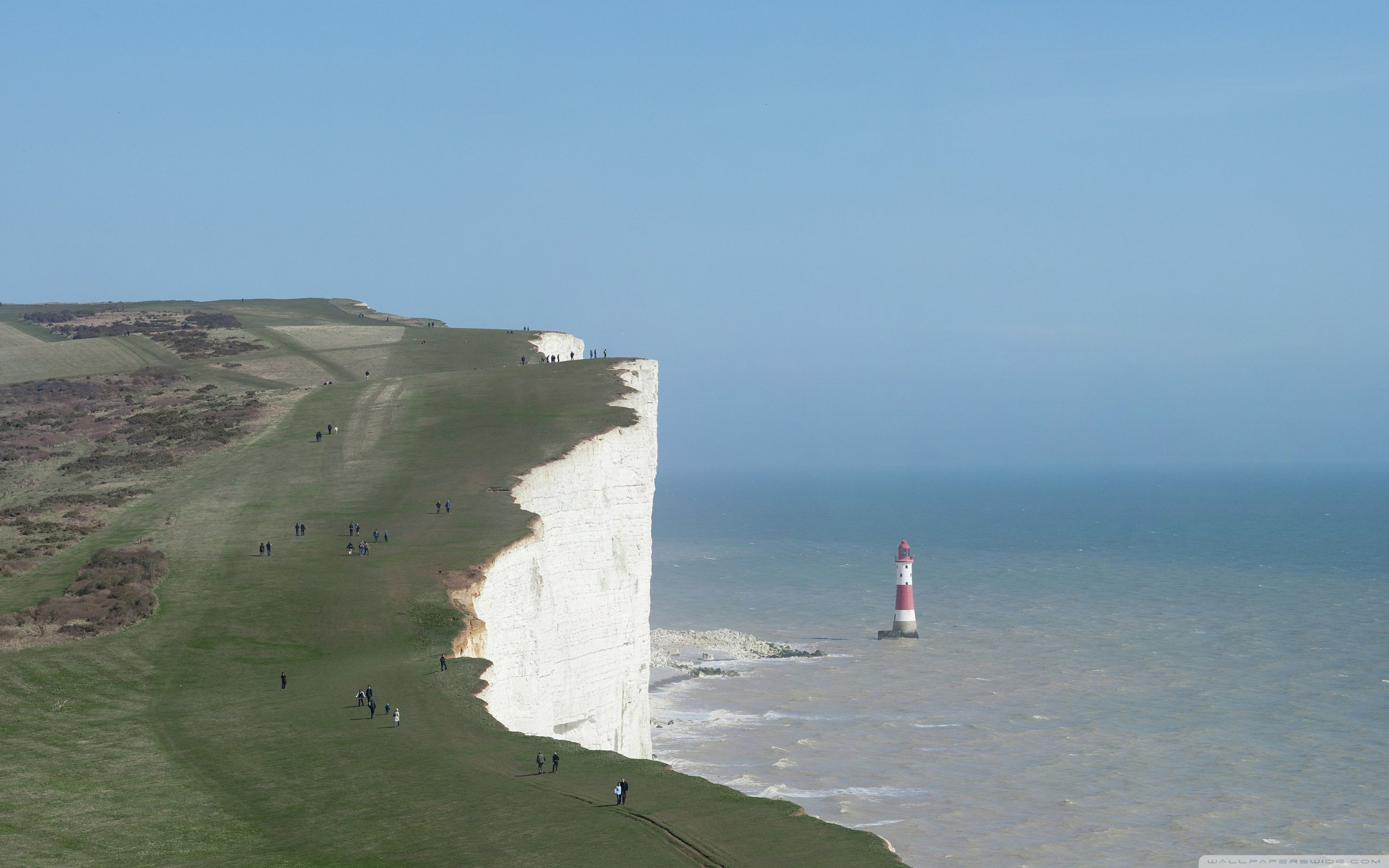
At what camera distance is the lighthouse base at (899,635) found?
9406 centimetres

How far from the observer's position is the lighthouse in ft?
309

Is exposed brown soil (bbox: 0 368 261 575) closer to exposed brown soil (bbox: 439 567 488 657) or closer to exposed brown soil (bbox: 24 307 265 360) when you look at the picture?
exposed brown soil (bbox: 24 307 265 360)

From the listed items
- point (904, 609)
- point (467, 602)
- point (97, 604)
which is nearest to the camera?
point (467, 602)

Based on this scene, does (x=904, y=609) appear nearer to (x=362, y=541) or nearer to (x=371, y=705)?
(x=362, y=541)

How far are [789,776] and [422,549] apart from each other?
65.0 ft

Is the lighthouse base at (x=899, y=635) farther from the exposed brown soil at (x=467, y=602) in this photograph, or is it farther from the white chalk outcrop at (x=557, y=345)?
the exposed brown soil at (x=467, y=602)

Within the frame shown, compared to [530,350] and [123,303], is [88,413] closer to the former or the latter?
[530,350]

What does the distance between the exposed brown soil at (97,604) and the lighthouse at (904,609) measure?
56.3 metres

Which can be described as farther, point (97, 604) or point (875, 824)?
point (875, 824)

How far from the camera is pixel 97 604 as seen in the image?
48.1 m

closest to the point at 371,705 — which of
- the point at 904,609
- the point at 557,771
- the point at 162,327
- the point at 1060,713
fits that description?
the point at 557,771

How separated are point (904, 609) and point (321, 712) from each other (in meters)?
61.7

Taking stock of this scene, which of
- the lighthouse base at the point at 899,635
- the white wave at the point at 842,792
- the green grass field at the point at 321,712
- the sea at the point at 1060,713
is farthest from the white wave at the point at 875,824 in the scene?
the lighthouse base at the point at 899,635

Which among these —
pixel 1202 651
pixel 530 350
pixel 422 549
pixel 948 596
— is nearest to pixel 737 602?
pixel 948 596
